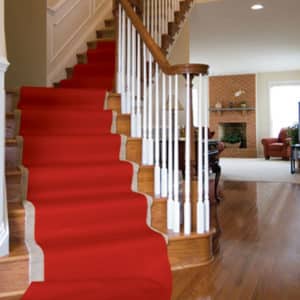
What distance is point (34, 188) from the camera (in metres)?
2.48

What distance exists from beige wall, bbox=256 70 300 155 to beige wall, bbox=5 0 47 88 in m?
9.27

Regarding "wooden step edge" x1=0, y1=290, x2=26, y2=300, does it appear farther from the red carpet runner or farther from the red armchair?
the red armchair

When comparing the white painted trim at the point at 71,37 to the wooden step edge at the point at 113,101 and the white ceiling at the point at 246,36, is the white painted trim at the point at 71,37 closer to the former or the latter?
the wooden step edge at the point at 113,101

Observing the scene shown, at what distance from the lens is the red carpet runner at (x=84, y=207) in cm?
202

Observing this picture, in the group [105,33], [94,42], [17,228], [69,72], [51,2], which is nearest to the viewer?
[17,228]

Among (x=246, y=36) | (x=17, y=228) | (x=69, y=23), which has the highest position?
(x=246, y=36)

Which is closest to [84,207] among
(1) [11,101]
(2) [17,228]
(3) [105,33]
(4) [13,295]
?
(2) [17,228]

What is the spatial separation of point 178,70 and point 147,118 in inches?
22.6

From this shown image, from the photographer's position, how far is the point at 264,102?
12.1m

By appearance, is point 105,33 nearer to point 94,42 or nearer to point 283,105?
point 94,42

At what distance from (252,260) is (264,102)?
10.4m

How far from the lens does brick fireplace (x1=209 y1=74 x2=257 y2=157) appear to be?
12.2 meters

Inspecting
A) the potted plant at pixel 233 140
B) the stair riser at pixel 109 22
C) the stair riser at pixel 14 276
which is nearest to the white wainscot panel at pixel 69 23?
the stair riser at pixel 109 22

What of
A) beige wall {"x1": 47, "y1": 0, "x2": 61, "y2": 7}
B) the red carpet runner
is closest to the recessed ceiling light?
beige wall {"x1": 47, "y1": 0, "x2": 61, "y2": 7}
